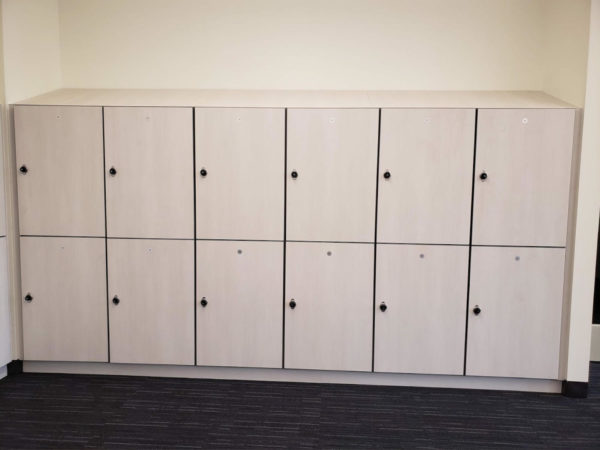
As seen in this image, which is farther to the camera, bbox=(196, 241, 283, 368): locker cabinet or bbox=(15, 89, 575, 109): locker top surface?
bbox=(196, 241, 283, 368): locker cabinet

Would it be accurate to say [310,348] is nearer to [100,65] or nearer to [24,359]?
[24,359]

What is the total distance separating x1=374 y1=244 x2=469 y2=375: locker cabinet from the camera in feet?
12.5

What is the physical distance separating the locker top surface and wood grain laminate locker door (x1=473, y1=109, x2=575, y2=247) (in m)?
0.11

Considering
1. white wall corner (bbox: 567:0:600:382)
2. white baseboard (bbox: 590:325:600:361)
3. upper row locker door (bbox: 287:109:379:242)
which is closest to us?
white wall corner (bbox: 567:0:600:382)

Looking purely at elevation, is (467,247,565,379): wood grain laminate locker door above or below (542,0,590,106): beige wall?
below

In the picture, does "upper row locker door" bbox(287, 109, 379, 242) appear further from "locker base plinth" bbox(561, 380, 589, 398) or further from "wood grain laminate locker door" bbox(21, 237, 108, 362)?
"locker base plinth" bbox(561, 380, 589, 398)

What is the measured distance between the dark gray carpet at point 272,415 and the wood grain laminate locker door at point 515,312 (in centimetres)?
23

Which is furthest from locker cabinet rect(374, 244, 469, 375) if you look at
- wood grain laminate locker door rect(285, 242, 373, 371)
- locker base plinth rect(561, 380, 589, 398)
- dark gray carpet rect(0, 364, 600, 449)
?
locker base plinth rect(561, 380, 589, 398)

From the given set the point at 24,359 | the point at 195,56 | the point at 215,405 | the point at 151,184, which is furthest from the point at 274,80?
the point at 24,359

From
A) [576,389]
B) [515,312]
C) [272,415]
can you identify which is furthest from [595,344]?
[272,415]

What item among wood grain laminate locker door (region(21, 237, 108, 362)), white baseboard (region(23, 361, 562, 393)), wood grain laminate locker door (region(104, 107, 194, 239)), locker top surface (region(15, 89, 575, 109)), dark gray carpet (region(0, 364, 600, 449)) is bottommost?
dark gray carpet (region(0, 364, 600, 449))

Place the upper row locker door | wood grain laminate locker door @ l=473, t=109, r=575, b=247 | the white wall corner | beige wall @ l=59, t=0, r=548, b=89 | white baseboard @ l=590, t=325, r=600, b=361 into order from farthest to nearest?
white baseboard @ l=590, t=325, r=600, b=361 < beige wall @ l=59, t=0, r=548, b=89 < the upper row locker door < wood grain laminate locker door @ l=473, t=109, r=575, b=247 < the white wall corner

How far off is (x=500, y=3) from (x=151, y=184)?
9.24ft

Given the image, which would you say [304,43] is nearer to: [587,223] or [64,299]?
[587,223]
